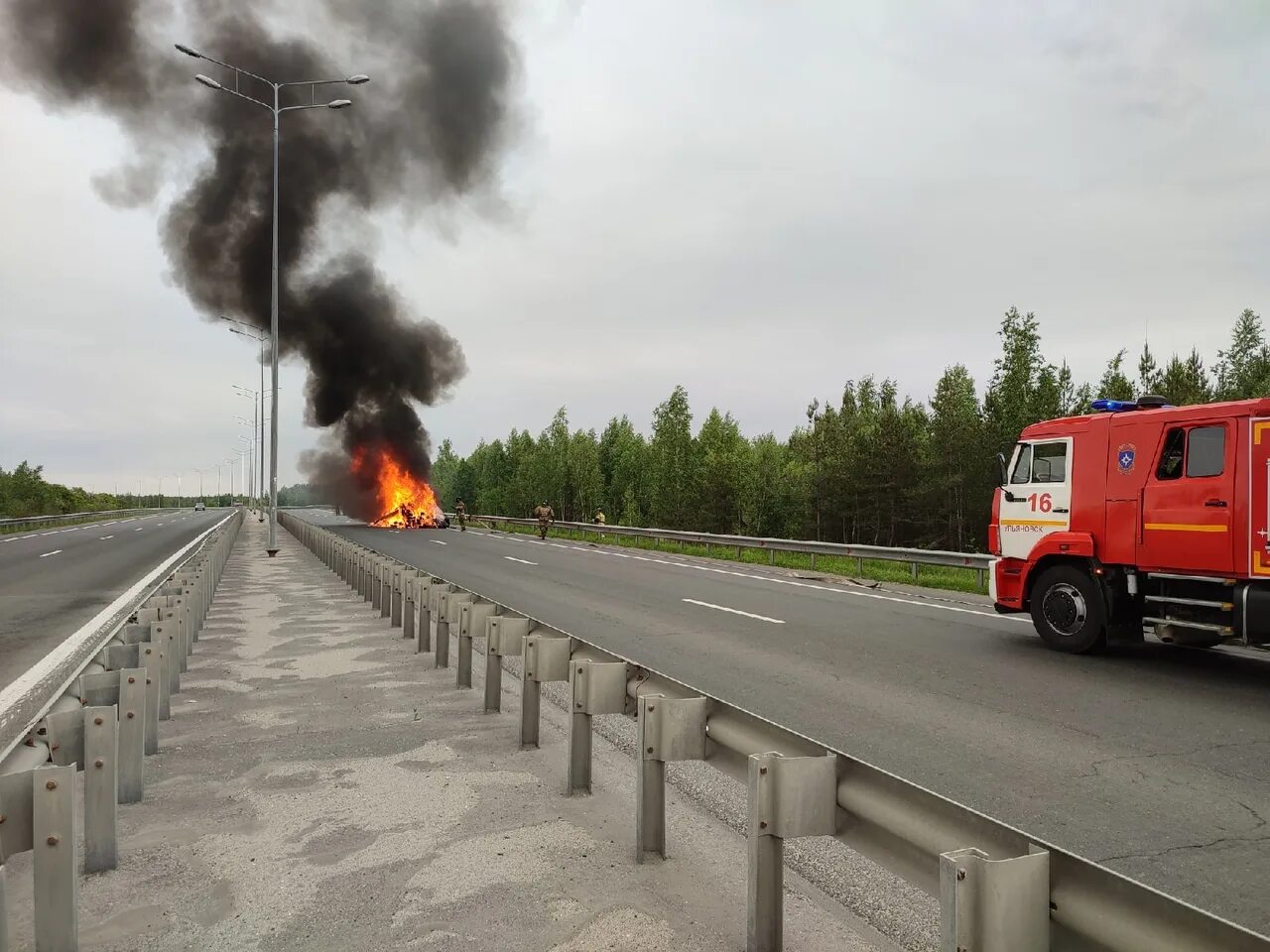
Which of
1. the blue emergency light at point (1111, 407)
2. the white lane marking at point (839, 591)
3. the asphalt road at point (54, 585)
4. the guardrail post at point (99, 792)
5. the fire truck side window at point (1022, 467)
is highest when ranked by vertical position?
the blue emergency light at point (1111, 407)

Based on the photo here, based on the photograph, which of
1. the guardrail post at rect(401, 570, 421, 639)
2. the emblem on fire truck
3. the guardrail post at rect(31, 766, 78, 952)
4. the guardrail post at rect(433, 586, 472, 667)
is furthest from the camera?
the guardrail post at rect(401, 570, 421, 639)

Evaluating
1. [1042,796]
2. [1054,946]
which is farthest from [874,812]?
[1042,796]

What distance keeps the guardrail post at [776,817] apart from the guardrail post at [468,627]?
13.5 ft

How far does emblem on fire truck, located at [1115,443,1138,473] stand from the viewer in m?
9.17

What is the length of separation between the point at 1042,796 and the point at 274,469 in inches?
1027

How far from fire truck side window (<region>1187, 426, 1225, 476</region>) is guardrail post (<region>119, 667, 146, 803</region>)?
900 centimetres

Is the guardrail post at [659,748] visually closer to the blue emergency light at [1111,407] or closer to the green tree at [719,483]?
the blue emergency light at [1111,407]

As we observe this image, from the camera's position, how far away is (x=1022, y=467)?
10.6 meters

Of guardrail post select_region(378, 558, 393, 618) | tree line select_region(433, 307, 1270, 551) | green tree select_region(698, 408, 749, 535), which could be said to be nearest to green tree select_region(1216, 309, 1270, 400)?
tree line select_region(433, 307, 1270, 551)

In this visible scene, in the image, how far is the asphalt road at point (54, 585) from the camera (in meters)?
10.6

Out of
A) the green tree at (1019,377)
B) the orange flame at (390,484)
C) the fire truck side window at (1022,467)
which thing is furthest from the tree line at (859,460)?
the fire truck side window at (1022,467)

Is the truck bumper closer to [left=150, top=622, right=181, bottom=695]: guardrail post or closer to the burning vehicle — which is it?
[left=150, top=622, right=181, bottom=695]: guardrail post

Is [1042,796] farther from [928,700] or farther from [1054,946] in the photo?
[1054,946]

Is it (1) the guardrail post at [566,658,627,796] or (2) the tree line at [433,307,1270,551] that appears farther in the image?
(2) the tree line at [433,307,1270,551]
